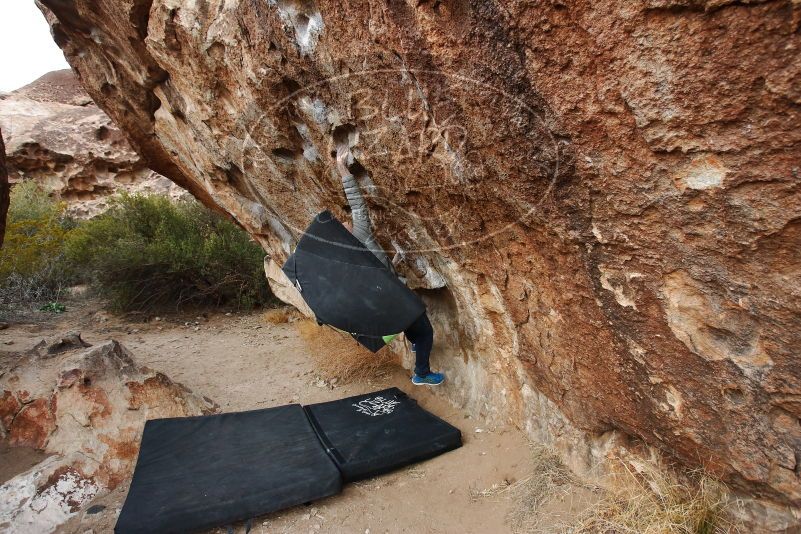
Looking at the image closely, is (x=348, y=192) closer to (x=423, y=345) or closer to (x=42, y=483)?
(x=423, y=345)

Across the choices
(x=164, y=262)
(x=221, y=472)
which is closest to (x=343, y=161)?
(x=221, y=472)

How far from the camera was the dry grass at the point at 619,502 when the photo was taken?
160 centimetres

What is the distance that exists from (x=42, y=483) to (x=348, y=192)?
2096 millimetres

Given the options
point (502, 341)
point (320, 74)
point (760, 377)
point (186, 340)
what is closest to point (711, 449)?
point (760, 377)

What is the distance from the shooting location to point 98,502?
7.69ft

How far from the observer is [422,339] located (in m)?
2.87

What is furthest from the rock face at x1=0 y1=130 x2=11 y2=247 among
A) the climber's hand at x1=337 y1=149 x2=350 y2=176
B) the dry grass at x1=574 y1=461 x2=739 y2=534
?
the dry grass at x1=574 y1=461 x2=739 y2=534

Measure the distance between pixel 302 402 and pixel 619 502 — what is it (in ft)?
7.59

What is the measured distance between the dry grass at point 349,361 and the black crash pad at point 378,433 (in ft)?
1.85

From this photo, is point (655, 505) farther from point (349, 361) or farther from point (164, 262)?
point (164, 262)

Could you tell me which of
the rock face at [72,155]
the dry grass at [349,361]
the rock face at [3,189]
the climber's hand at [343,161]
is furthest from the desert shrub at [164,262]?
the climber's hand at [343,161]

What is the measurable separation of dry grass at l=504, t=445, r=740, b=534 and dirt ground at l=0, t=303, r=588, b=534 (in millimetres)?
56

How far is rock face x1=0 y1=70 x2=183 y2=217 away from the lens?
30.3ft

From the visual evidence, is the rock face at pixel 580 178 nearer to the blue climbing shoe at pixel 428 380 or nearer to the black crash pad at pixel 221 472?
the blue climbing shoe at pixel 428 380
